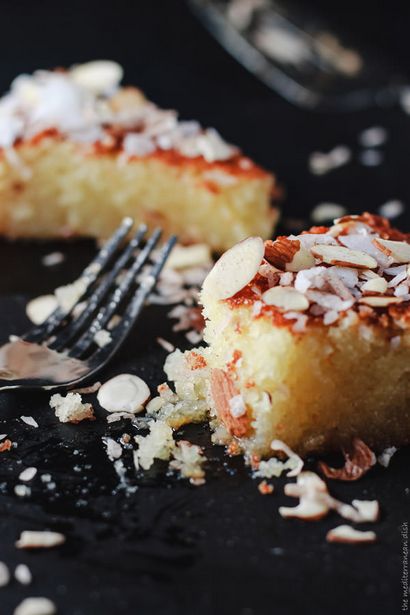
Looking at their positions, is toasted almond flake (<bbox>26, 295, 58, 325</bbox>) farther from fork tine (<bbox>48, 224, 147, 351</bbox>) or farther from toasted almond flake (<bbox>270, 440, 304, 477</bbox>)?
toasted almond flake (<bbox>270, 440, 304, 477</bbox>)

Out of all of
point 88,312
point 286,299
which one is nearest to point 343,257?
point 286,299

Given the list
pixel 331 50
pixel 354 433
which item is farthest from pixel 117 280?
pixel 331 50

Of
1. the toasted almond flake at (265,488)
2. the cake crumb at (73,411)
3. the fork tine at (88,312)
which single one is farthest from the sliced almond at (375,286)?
the fork tine at (88,312)

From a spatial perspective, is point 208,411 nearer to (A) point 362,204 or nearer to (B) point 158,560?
(B) point 158,560

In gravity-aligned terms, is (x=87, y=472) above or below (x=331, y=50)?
below

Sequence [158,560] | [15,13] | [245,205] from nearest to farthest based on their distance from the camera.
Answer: [158,560]
[245,205]
[15,13]

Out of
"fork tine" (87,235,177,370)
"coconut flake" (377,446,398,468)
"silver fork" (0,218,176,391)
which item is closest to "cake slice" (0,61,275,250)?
"silver fork" (0,218,176,391)
